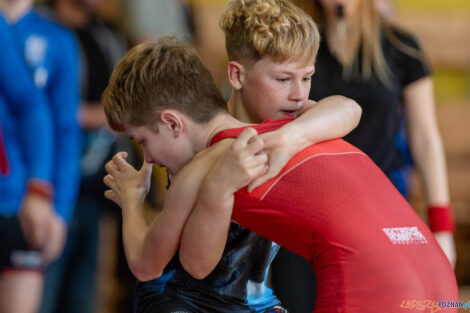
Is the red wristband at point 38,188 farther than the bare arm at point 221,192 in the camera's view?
Yes

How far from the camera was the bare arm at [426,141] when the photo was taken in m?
2.59

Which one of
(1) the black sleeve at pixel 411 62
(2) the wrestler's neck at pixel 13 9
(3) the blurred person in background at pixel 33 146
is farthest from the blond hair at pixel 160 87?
(2) the wrestler's neck at pixel 13 9

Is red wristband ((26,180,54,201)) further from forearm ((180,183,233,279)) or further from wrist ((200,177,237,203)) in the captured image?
wrist ((200,177,237,203))

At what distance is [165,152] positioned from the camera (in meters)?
1.76

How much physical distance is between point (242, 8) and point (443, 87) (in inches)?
148

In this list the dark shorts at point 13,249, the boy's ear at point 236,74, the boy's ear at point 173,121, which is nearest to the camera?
the boy's ear at point 173,121

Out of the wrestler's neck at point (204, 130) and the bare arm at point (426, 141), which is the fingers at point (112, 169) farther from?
the bare arm at point (426, 141)

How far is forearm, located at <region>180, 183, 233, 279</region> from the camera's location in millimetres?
1565

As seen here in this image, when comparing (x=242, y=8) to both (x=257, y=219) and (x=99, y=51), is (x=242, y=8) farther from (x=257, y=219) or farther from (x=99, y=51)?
(x=99, y=51)

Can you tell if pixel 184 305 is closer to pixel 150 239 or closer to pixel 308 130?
pixel 150 239

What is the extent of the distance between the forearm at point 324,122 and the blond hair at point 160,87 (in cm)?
21

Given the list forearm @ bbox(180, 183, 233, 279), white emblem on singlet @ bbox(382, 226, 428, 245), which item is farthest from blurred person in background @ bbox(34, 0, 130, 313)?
white emblem on singlet @ bbox(382, 226, 428, 245)

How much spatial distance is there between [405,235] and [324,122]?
0.96 feet

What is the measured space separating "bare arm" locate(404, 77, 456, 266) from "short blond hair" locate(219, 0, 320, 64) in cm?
88
